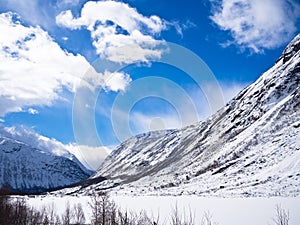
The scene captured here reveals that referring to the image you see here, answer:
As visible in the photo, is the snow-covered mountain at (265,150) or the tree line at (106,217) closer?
the tree line at (106,217)

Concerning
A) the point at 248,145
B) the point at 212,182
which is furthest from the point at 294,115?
the point at 212,182

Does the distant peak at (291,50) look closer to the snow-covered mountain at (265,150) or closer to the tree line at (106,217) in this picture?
the snow-covered mountain at (265,150)

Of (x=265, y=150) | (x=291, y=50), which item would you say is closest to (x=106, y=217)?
(x=265, y=150)

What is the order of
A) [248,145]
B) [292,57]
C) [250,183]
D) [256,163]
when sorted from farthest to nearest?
[292,57] → [248,145] → [256,163] → [250,183]

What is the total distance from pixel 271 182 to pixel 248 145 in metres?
57.4

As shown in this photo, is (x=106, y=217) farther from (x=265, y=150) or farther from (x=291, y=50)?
(x=291, y=50)

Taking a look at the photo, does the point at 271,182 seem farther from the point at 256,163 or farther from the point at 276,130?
the point at 276,130

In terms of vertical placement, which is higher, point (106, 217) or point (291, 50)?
point (291, 50)

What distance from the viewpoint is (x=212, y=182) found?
11875 cm

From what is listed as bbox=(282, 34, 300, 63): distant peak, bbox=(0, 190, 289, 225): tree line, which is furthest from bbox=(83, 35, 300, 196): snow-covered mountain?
bbox=(0, 190, 289, 225): tree line

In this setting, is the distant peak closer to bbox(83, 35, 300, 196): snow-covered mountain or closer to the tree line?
bbox(83, 35, 300, 196): snow-covered mountain

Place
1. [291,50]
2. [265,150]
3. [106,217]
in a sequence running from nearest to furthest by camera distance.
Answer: [106,217], [265,150], [291,50]

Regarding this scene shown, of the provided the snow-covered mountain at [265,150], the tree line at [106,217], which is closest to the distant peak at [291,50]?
the snow-covered mountain at [265,150]

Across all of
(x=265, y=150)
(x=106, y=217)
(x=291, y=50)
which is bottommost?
(x=106, y=217)
